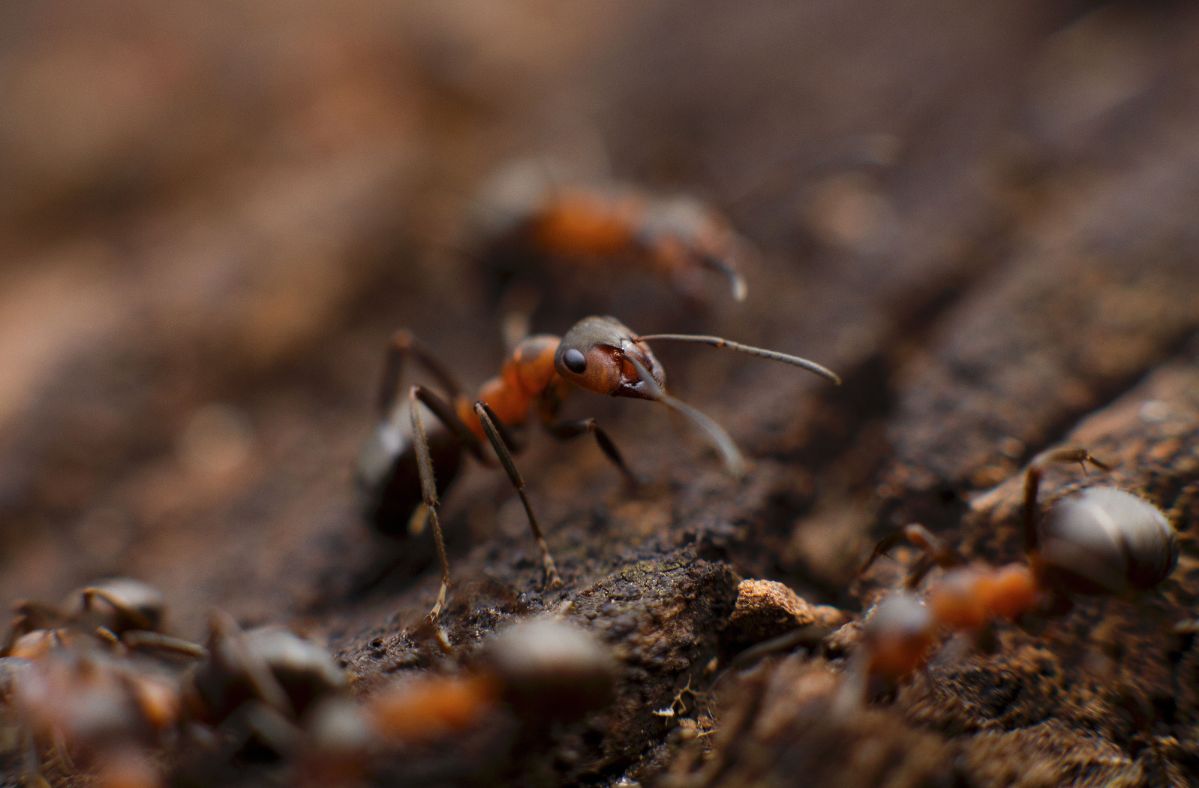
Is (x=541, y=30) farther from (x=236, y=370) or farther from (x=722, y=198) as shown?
(x=236, y=370)

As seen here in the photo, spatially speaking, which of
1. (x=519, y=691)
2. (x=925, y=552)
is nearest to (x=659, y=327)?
(x=925, y=552)

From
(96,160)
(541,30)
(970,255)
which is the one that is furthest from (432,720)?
(541,30)

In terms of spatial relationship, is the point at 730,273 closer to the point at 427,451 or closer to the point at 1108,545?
the point at 427,451

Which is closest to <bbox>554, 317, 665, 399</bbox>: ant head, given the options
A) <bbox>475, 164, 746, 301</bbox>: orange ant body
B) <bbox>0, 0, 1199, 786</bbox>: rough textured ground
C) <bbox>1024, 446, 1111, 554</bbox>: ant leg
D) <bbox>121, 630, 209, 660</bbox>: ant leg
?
<bbox>0, 0, 1199, 786</bbox>: rough textured ground

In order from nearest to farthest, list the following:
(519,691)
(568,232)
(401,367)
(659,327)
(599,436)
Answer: (519,691), (599,436), (401,367), (659,327), (568,232)

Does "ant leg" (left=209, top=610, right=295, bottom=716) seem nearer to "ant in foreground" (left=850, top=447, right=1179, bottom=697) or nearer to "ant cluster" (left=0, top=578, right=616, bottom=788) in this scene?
"ant cluster" (left=0, top=578, right=616, bottom=788)

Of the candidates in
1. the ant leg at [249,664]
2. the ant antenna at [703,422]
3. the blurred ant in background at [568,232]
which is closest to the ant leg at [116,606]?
the ant leg at [249,664]
